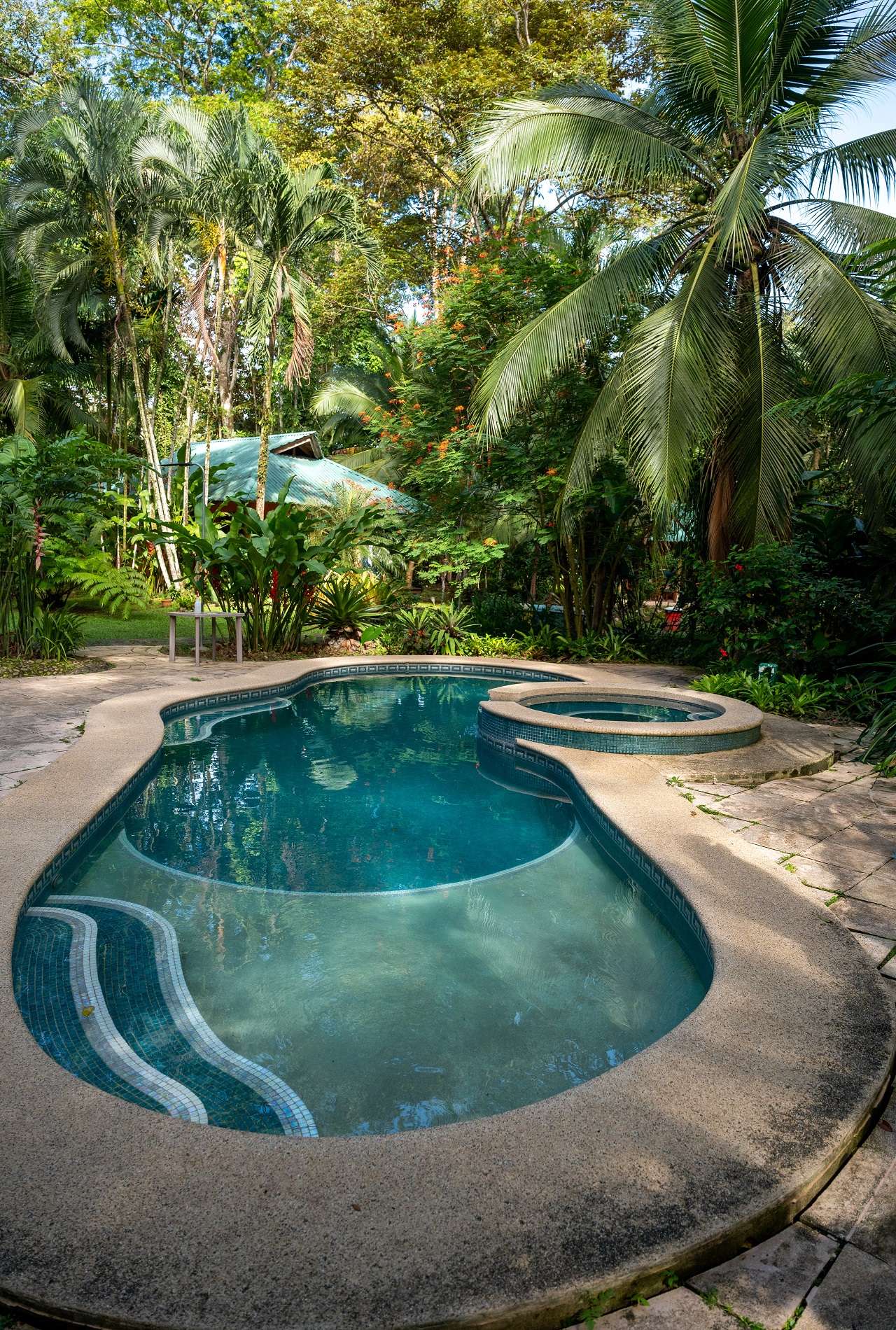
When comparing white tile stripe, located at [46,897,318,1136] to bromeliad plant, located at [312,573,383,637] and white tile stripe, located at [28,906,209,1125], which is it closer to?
white tile stripe, located at [28,906,209,1125]

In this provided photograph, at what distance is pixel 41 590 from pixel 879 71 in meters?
9.73

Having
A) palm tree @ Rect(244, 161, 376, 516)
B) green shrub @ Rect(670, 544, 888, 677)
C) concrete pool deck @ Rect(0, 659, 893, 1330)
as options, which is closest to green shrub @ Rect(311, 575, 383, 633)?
palm tree @ Rect(244, 161, 376, 516)

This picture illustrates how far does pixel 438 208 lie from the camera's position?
17.1 metres

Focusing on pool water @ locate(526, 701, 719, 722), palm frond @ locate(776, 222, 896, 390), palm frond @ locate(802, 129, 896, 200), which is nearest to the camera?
pool water @ locate(526, 701, 719, 722)

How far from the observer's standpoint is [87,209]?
512 inches

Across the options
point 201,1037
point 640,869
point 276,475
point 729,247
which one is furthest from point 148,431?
point 201,1037

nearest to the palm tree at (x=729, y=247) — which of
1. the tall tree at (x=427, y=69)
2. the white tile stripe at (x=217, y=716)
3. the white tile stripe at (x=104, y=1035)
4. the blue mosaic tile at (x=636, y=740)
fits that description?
the blue mosaic tile at (x=636, y=740)

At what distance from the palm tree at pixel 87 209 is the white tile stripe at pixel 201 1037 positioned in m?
9.18

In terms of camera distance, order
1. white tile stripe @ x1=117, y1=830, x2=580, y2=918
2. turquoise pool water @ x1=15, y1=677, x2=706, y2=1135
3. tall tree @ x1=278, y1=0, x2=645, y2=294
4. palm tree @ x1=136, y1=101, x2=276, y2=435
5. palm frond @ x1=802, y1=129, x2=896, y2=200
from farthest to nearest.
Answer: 1. tall tree @ x1=278, y1=0, x2=645, y2=294
2. palm tree @ x1=136, y1=101, x2=276, y2=435
3. palm frond @ x1=802, y1=129, x2=896, y2=200
4. white tile stripe @ x1=117, y1=830, x2=580, y2=918
5. turquoise pool water @ x1=15, y1=677, x2=706, y2=1135

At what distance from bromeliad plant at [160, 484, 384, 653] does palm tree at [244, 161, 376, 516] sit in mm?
2970

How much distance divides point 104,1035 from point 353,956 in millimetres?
891

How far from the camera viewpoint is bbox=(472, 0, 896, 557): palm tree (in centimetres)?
751

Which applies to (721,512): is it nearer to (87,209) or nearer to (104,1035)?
(104,1035)

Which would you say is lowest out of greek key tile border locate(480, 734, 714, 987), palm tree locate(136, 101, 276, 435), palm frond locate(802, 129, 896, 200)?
greek key tile border locate(480, 734, 714, 987)
